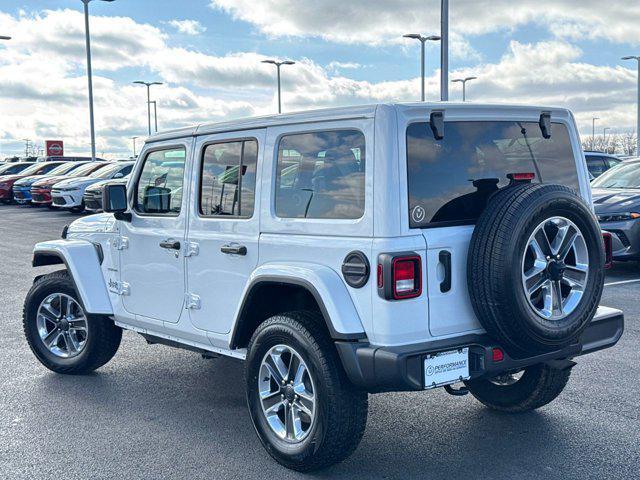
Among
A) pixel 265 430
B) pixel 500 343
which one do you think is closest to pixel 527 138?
pixel 500 343

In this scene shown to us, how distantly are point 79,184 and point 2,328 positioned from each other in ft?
53.5

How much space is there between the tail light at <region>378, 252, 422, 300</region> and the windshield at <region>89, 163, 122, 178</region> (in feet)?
70.5

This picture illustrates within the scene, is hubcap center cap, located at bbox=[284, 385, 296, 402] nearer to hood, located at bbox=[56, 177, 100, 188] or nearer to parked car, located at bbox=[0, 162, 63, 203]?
hood, located at bbox=[56, 177, 100, 188]

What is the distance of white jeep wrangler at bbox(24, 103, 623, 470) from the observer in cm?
375

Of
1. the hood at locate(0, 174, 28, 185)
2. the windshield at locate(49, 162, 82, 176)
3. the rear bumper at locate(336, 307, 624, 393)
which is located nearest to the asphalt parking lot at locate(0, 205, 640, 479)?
the rear bumper at locate(336, 307, 624, 393)

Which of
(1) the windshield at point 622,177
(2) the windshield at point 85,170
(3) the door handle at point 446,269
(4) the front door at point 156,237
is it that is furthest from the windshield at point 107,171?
(3) the door handle at point 446,269

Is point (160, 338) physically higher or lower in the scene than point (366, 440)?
higher

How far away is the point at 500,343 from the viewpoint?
394cm

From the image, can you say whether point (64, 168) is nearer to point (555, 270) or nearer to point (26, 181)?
point (26, 181)

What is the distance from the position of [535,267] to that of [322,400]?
1.25 meters

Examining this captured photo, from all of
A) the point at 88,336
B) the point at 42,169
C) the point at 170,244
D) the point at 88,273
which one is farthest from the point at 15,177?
the point at 170,244

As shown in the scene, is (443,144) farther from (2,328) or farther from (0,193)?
(0,193)

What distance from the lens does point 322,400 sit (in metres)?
3.86

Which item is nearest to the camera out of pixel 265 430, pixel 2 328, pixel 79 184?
pixel 265 430
